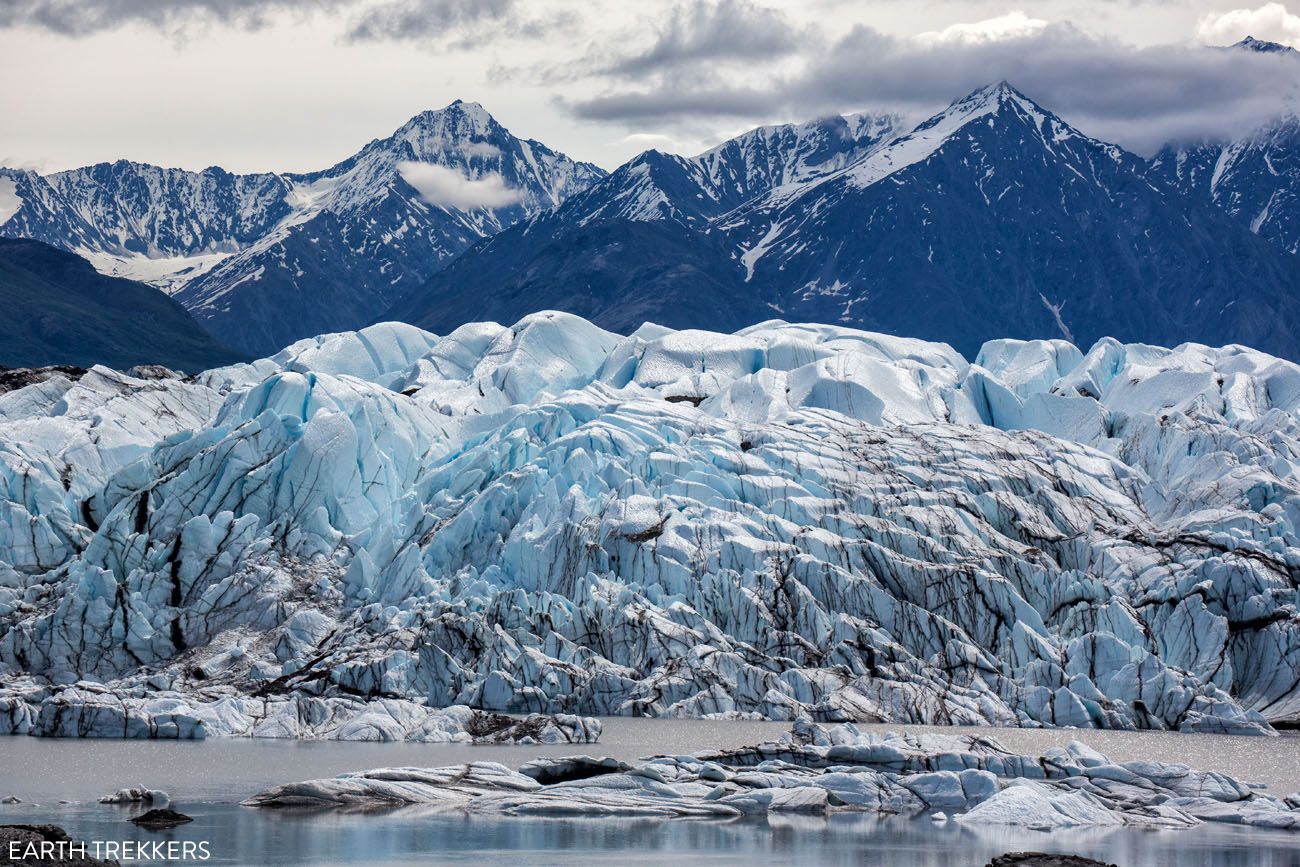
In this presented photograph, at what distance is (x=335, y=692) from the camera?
179 ft

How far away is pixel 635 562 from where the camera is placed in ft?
202

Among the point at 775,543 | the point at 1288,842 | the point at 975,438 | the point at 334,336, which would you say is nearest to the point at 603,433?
the point at 775,543

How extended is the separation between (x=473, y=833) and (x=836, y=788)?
28.7ft

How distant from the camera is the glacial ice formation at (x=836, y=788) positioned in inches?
1422

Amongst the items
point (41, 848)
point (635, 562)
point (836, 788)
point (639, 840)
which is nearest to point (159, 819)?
point (41, 848)

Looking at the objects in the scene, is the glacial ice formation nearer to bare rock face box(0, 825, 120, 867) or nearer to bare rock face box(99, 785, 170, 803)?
bare rock face box(99, 785, 170, 803)

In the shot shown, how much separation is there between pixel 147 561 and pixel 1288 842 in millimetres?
41052

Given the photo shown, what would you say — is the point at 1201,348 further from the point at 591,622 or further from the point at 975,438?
the point at 591,622

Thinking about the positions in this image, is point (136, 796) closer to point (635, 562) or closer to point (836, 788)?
point (836, 788)

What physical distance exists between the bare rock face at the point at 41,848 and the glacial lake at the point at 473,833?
8.44 ft

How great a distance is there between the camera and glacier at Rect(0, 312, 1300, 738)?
55281mm

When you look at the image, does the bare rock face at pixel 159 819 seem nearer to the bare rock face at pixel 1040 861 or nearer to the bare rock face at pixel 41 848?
the bare rock face at pixel 41 848

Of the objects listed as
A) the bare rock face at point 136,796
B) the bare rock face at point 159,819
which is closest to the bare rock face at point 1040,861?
the bare rock face at point 159,819

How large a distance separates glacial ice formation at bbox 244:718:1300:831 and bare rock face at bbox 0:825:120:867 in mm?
8802
